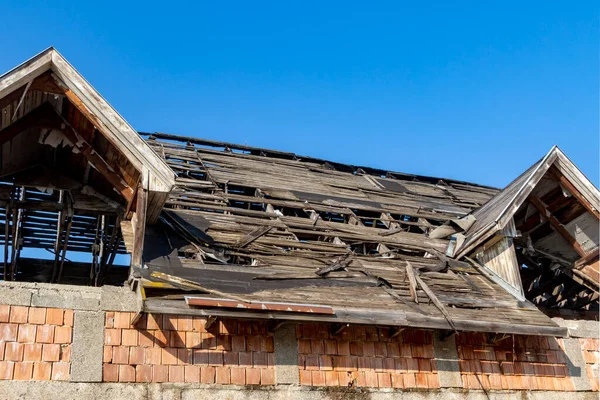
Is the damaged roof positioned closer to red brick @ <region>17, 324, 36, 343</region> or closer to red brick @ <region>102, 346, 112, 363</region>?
red brick @ <region>102, 346, 112, 363</region>

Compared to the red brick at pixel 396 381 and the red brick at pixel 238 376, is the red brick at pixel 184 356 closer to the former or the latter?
the red brick at pixel 238 376

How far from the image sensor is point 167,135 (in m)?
15.0

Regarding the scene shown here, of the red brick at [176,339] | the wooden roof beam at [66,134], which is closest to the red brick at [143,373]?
the red brick at [176,339]

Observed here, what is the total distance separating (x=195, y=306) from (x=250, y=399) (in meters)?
1.40

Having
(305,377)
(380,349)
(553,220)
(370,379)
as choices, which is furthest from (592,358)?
(305,377)

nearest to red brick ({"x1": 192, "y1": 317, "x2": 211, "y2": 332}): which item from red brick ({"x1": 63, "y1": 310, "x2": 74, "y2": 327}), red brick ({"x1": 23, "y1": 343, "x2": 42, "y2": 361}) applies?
red brick ({"x1": 63, "y1": 310, "x2": 74, "y2": 327})

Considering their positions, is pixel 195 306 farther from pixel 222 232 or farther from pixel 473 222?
pixel 473 222

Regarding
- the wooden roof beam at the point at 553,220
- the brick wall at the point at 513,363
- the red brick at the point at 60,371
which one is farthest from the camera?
the wooden roof beam at the point at 553,220

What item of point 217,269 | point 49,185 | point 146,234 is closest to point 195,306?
point 217,269

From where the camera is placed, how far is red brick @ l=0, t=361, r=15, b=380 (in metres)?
6.47

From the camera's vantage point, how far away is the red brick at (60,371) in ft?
22.0

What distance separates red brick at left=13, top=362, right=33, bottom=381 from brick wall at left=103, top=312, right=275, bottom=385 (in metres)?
0.77

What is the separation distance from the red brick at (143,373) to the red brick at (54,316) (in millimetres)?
1023

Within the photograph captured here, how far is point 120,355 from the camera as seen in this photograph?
7.09 m
